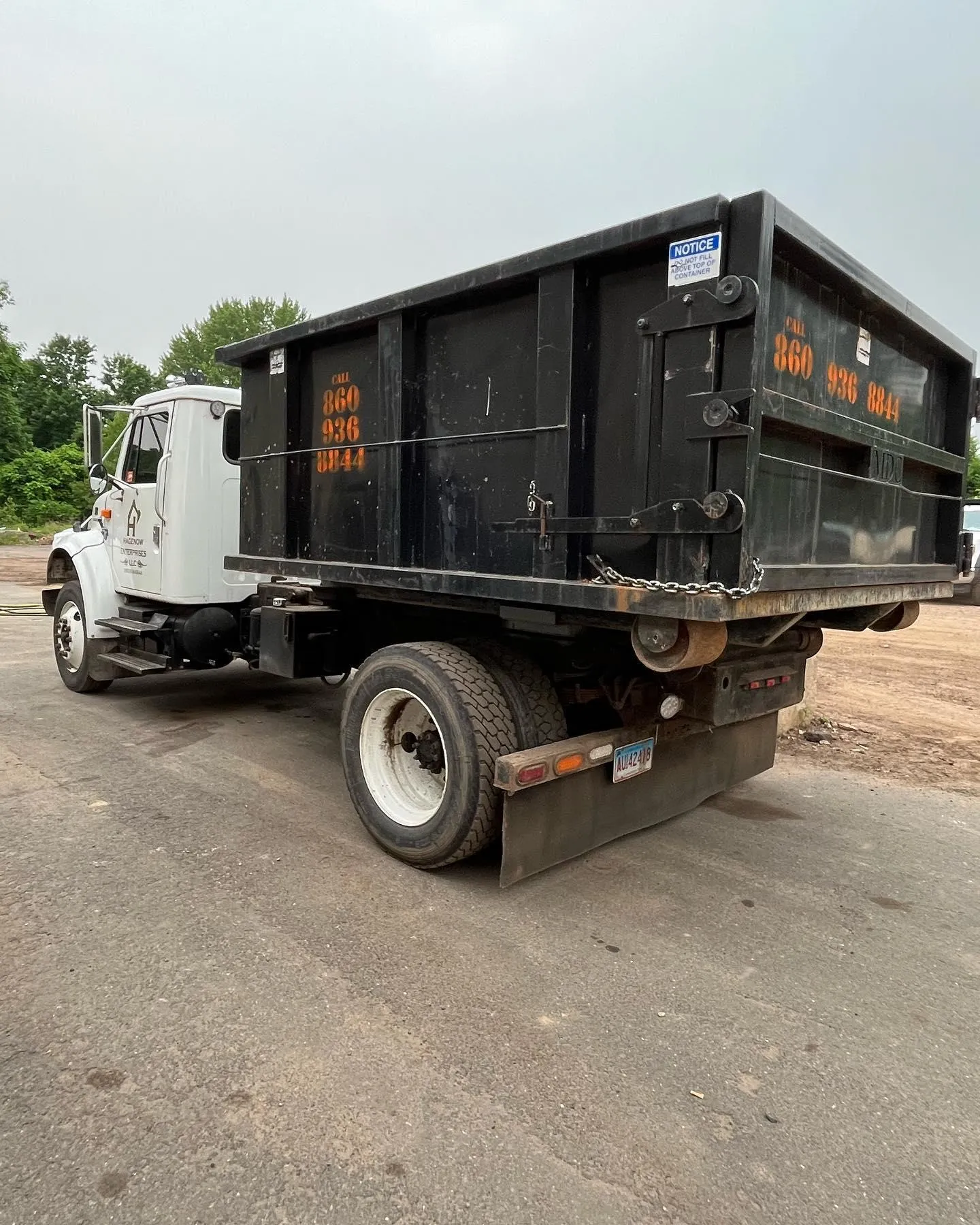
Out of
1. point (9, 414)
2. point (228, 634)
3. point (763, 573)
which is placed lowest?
point (228, 634)

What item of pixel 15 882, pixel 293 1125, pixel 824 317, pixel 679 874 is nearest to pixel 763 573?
pixel 824 317

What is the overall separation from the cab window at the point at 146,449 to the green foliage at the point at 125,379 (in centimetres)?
6173

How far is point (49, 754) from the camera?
5605 mm

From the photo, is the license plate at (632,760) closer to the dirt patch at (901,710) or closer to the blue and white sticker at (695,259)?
the blue and white sticker at (695,259)

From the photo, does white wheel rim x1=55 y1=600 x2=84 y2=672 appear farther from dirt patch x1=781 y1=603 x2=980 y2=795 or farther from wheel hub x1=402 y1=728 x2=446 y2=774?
dirt patch x1=781 y1=603 x2=980 y2=795

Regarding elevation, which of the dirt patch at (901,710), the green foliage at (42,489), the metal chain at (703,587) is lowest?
the dirt patch at (901,710)

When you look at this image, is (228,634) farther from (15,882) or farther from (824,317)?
(824,317)

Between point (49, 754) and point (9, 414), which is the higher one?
point (9, 414)

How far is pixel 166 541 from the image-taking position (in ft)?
21.3

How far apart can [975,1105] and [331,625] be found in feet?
12.5

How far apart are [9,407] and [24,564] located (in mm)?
22900

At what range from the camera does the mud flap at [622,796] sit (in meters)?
3.53

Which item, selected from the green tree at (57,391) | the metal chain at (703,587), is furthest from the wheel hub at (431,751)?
the green tree at (57,391)

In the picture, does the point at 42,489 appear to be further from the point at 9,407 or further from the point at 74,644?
the point at 74,644
